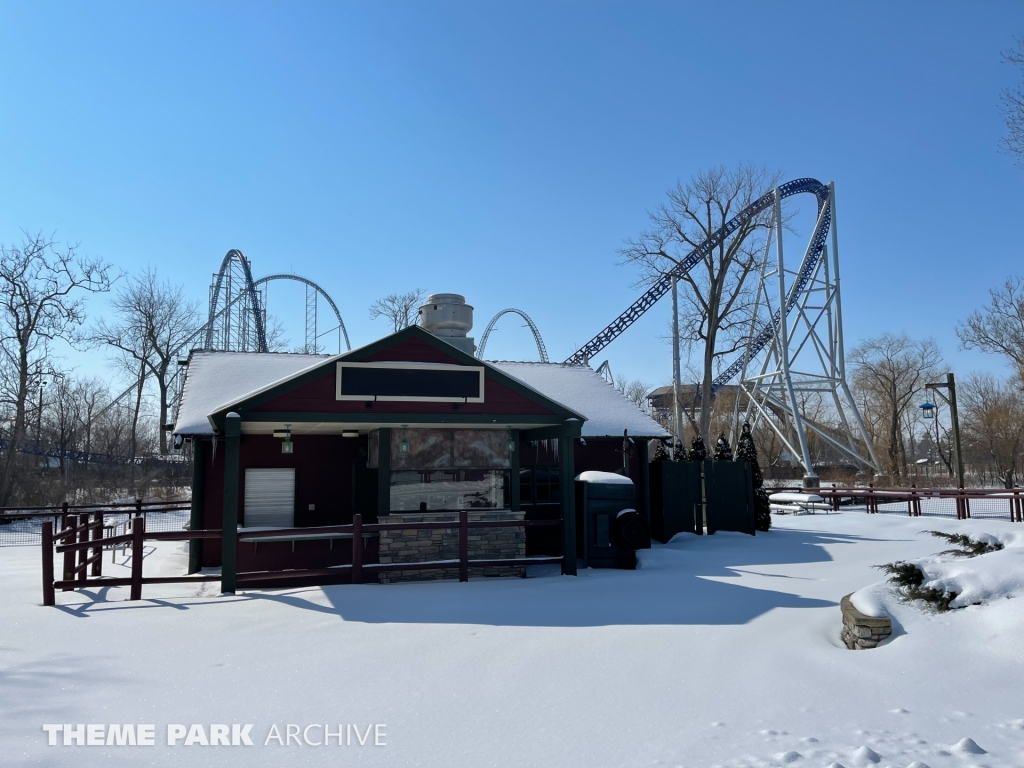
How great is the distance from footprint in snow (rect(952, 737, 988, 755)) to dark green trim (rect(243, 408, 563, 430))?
7.84 m

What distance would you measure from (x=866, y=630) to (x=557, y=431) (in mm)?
6350

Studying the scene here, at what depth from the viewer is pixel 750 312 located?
34.2m

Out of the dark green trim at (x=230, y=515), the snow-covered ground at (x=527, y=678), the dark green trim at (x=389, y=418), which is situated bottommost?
the snow-covered ground at (x=527, y=678)

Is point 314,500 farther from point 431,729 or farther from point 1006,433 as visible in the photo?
point 1006,433

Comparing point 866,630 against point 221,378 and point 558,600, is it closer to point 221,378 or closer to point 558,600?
point 558,600

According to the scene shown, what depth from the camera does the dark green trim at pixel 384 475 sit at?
37.0 feet

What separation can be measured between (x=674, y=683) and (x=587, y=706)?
0.87 metres

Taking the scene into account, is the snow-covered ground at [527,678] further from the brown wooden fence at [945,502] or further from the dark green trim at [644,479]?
the brown wooden fence at [945,502]

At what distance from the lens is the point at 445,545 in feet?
37.8

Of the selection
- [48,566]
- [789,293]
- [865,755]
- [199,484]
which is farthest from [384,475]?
[789,293]

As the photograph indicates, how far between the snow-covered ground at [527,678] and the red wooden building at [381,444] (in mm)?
2486

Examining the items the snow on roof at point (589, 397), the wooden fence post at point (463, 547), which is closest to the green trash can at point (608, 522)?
the snow on roof at point (589, 397)

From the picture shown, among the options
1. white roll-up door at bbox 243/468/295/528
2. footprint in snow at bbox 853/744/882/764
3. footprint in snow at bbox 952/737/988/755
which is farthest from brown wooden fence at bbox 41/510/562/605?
footprint in snow at bbox 952/737/988/755

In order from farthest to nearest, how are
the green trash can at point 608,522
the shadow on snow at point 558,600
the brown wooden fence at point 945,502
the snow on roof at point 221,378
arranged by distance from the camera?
the brown wooden fence at point 945,502 < the snow on roof at point 221,378 < the green trash can at point 608,522 < the shadow on snow at point 558,600
